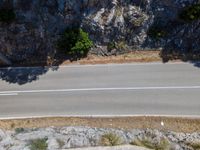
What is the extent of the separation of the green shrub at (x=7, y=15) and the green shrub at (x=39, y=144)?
1273cm

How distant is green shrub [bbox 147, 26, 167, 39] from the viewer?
40.8 metres

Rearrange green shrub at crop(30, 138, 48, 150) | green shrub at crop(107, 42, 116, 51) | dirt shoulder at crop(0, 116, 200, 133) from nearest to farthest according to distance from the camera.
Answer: green shrub at crop(30, 138, 48, 150), dirt shoulder at crop(0, 116, 200, 133), green shrub at crop(107, 42, 116, 51)

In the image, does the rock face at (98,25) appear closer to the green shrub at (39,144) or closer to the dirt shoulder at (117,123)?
the dirt shoulder at (117,123)

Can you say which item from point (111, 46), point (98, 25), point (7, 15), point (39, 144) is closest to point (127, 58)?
point (111, 46)

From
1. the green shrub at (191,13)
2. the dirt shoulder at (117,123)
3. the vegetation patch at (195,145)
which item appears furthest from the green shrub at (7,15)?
the vegetation patch at (195,145)

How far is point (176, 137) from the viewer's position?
36.5 m

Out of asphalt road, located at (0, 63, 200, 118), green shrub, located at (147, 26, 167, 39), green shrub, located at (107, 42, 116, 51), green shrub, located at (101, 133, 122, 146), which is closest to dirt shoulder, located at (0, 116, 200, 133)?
asphalt road, located at (0, 63, 200, 118)

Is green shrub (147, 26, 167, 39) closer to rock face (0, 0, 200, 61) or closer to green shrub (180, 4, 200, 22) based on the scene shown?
rock face (0, 0, 200, 61)

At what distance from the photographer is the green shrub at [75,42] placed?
133ft

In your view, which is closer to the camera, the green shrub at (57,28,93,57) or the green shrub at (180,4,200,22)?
the green shrub at (180,4,200,22)

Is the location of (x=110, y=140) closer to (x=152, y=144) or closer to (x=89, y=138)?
(x=89, y=138)

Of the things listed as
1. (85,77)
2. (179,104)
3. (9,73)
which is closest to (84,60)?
(85,77)

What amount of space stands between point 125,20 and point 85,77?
653cm

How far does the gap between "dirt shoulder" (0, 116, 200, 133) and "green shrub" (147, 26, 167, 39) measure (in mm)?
8028
